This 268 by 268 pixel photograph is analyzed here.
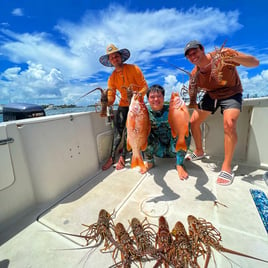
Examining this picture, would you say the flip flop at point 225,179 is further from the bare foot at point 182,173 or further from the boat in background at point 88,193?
the bare foot at point 182,173

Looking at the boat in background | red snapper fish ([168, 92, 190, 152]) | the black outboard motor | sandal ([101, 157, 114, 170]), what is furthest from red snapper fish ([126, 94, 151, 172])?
the black outboard motor

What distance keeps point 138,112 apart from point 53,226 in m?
1.58

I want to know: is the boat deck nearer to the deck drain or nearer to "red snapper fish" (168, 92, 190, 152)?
the deck drain

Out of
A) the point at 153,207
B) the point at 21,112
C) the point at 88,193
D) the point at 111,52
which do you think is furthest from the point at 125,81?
the point at 21,112

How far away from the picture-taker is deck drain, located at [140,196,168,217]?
66.7 inches

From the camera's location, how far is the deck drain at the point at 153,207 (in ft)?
5.56

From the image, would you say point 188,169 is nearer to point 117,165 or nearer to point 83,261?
point 117,165

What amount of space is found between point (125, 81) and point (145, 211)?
7.42 ft

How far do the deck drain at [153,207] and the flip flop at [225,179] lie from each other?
0.97 metres

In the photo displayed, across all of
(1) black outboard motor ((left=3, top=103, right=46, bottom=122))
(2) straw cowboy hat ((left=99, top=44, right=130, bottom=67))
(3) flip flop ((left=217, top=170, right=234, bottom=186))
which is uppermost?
(2) straw cowboy hat ((left=99, top=44, right=130, bottom=67))

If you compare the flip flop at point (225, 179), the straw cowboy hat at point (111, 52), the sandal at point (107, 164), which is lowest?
the flip flop at point (225, 179)

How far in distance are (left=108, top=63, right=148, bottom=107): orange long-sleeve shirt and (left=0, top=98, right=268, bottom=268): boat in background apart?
1.95 ft

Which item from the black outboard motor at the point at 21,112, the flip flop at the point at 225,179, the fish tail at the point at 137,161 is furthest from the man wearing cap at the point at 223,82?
the black outboard motor at the point at 21,112

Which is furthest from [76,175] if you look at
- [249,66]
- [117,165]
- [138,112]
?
[249,66]
